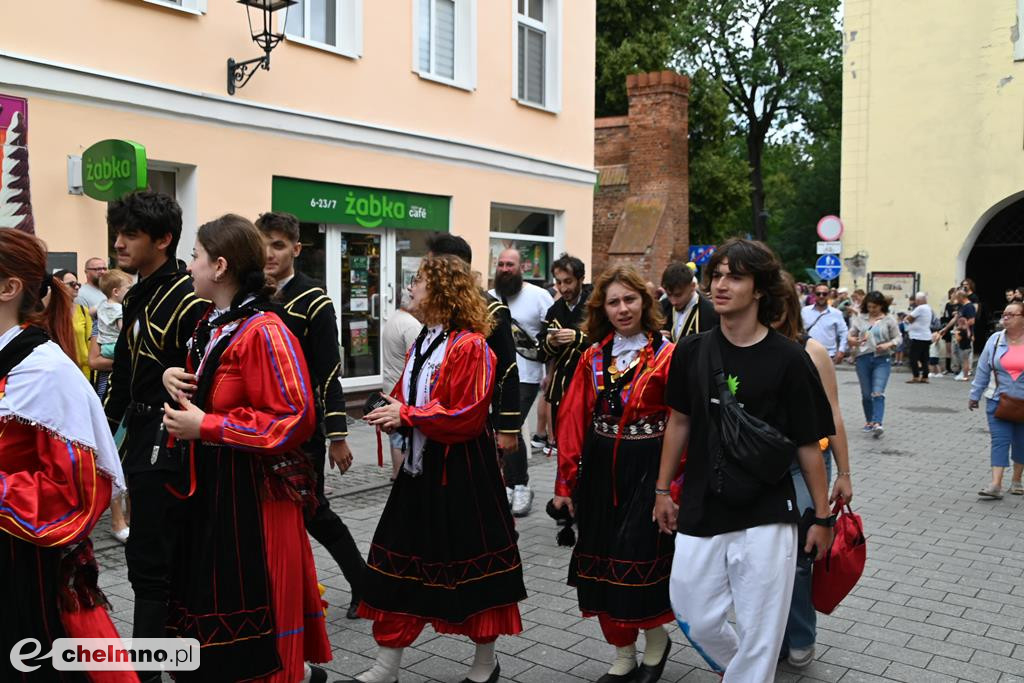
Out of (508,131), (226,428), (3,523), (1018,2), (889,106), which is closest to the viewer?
(3,523)

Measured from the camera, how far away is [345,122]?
11.8 m

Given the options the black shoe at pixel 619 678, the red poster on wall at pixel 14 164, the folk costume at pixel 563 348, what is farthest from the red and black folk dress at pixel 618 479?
the red poster on wall at pixel 14 164

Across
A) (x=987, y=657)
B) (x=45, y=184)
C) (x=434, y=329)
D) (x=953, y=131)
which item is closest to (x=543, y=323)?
(x=434, y=329)

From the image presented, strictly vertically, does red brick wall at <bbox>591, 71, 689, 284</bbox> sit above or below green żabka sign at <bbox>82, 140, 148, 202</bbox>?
above

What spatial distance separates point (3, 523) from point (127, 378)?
5.31 ft

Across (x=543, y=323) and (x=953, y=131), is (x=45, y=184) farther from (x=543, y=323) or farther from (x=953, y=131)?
(x=953, y=131)

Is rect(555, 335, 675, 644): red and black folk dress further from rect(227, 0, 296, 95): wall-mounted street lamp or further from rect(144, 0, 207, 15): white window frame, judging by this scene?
rect(144, 0, 207, 15): white window frame

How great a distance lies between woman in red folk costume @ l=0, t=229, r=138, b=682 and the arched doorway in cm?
2545

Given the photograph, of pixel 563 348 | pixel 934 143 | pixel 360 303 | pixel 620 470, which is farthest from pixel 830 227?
pixel 620 470

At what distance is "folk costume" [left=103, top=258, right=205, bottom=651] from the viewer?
11.8 ft

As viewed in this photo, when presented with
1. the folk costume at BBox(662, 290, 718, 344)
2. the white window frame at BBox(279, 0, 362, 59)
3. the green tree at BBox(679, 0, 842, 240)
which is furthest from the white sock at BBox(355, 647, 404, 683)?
the green tree at BBox(679, 0, 842, 240)

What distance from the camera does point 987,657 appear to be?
471 centimetres

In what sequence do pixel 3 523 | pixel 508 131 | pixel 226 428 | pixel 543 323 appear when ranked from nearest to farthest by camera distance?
pixel 3 523 → pixel 226 428 → pixel 543 323 → pixel 508 131

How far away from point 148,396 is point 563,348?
3352 millimetres
